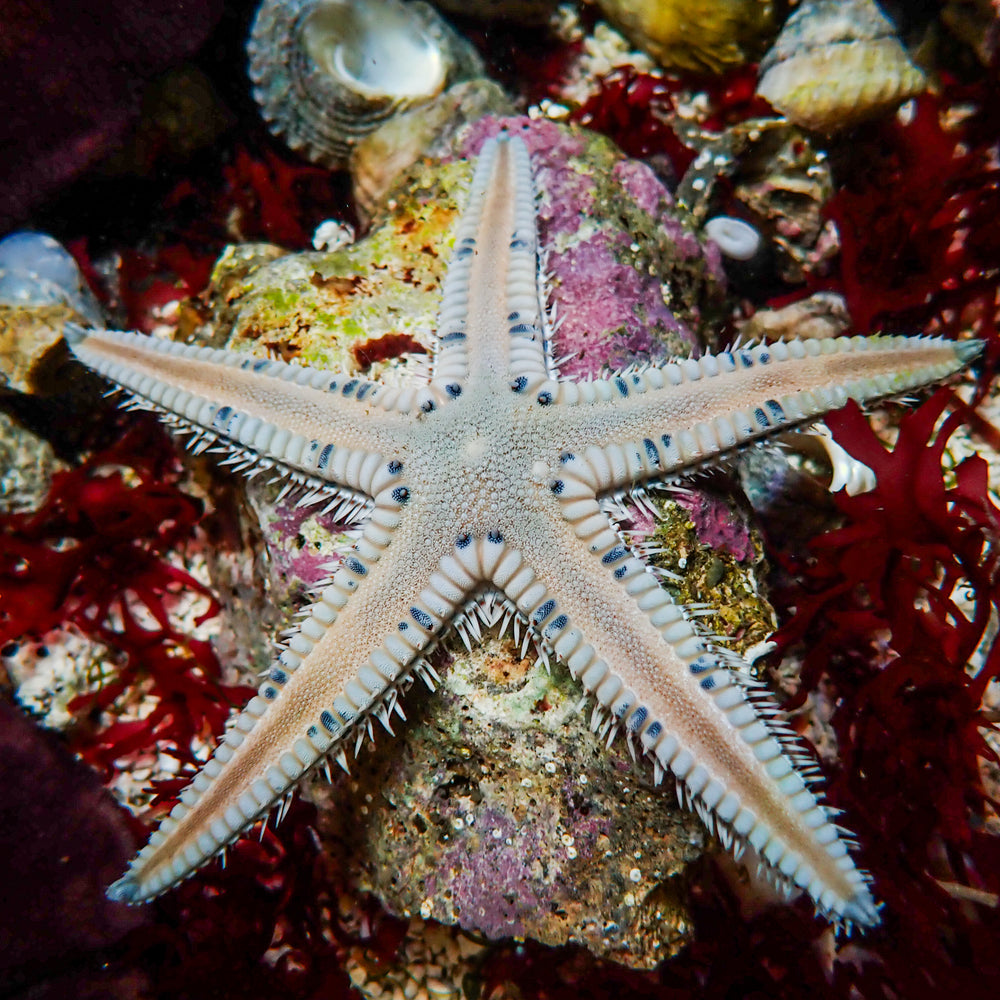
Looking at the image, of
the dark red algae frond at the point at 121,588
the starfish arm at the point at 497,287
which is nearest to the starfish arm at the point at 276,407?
the starfish arm at the point at 497,287

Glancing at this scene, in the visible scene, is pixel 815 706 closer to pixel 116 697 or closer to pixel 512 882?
pixel 512 882

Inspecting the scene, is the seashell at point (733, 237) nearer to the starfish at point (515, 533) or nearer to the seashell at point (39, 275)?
the starfish at point (515, 533)

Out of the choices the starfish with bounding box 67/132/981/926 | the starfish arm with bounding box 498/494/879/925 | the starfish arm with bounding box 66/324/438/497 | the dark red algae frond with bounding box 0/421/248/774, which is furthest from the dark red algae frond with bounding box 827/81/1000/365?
the dark red algae frond with bounding box 0/421/248/774

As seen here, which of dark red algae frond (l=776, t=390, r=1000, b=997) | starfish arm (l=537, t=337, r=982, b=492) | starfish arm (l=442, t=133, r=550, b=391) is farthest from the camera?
dark red algae frond (l=776, t=390, r=1000, b=997)

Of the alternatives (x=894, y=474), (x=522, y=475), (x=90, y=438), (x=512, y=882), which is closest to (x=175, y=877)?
(x=512, y=882)

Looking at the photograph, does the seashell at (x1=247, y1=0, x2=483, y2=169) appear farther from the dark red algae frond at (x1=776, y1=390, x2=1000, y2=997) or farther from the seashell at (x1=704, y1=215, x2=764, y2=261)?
the dark red algae frond at (x1=776, y1=390, x2=1000, y2=997)

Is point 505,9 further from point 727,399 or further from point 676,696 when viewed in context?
point 676,696
